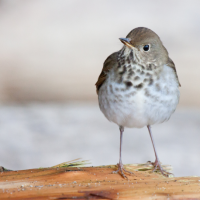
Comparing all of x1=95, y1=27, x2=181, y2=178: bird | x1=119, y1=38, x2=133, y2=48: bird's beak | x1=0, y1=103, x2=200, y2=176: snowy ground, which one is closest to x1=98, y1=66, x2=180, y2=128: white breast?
x1=95, y1=27, x2=181, y2=178: bird

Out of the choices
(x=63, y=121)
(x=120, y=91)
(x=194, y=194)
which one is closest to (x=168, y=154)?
(x=63, y=121)

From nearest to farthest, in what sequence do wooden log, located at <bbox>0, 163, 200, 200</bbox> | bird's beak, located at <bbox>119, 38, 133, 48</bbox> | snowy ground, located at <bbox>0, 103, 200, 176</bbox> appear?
wooden log, located at <bbox>0, 163, 200, 200</bbox>, bird's beak, located at <bbox>119, 38, 133, 48</bbox>, snowy ground, located at <bbox>0, 103, 200, 176</bbox>

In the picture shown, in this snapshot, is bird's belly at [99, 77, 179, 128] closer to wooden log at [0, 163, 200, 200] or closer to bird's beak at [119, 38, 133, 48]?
bird's beak at [119, 38, 133, 48]

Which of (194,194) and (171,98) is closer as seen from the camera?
(194,194)

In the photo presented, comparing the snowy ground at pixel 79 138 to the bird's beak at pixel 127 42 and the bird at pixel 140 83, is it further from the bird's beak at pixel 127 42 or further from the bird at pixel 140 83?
the bird's beak at pixel 127 42

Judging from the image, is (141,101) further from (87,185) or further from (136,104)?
(87,185)

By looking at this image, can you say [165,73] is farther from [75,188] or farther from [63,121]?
[63,121]

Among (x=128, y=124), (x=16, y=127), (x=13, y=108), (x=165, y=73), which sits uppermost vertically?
(x=13, y=108)

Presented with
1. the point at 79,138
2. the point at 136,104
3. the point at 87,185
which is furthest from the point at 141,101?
the point at 79,138
